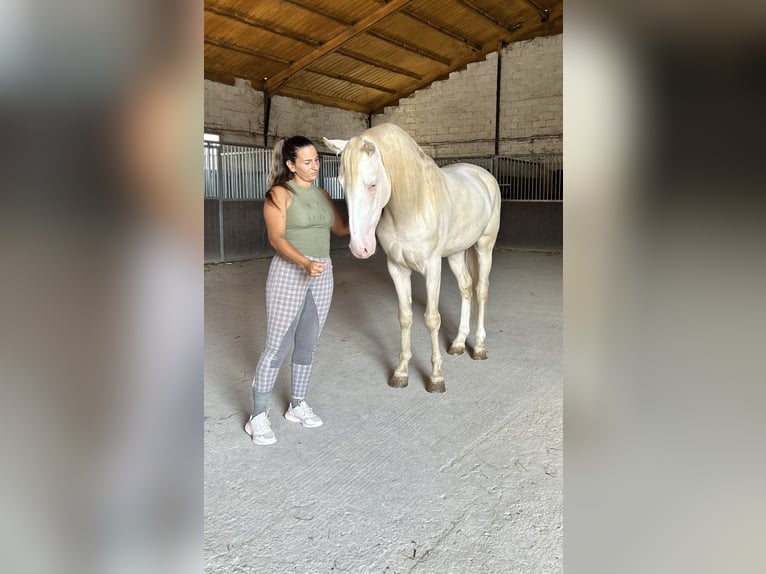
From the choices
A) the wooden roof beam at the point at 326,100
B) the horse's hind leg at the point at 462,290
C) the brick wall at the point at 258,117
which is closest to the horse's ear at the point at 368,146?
the horse's hind leg at the point at 462,290

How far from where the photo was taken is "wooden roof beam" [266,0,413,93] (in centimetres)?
1111

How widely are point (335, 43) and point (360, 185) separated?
10.9 meters

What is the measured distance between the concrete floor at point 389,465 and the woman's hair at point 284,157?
1123 mm

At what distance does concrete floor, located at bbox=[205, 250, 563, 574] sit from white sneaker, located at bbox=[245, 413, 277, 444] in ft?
0.14

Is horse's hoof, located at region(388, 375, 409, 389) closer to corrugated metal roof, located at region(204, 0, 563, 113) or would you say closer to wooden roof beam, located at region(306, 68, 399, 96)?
corrugated metal roof, located at region(204, 0, 563, 113)

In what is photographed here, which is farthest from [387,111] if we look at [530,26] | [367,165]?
[367,165]

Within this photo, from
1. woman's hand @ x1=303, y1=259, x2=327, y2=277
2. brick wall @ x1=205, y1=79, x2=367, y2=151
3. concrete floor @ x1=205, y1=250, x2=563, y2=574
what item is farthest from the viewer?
brick wall @ x1=205, y1=79, x2=367, y2=151

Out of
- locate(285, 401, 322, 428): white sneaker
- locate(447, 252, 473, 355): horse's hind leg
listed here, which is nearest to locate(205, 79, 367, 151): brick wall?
locate(447, 252, 473, 355): horse's hind leg

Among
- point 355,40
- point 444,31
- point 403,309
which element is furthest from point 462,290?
point 444,31
